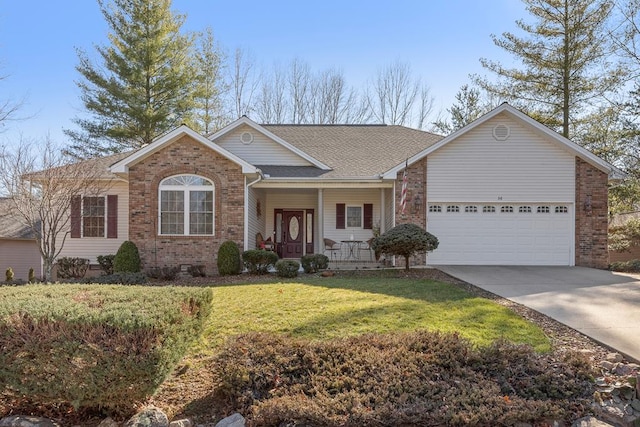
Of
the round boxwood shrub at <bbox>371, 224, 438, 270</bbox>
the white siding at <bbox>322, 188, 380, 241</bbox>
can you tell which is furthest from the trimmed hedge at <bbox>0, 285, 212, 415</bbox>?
the white siding at <bbox>322, 188, 380, 241</bbox>

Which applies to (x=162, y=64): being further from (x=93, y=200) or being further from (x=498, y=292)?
(x=498, y=292)

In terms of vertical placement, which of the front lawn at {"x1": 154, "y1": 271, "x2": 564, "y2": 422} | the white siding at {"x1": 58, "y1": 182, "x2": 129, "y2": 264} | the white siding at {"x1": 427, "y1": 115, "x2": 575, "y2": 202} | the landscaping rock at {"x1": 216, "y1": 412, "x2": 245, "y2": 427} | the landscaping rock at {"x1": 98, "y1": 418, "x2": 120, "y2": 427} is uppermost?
the white siding at {"x1": 427, "y1": 115, "x2": 575, "y2": 202}

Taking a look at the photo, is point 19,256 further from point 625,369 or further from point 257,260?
point 625,369

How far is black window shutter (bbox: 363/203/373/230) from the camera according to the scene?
16.7 m

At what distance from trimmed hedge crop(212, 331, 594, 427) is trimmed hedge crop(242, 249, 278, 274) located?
776 centimetres

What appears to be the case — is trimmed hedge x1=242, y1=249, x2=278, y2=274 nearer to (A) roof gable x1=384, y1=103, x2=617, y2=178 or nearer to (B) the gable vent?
(A) roof gable x1=384, y1=103, x2=617, y2=178

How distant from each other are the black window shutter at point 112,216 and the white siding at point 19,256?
966 cm

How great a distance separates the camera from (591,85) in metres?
19.9

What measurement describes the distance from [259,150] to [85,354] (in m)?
13.0

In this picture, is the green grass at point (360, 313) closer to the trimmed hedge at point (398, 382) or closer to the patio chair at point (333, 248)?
the trimmed hedge at point (398, 382)

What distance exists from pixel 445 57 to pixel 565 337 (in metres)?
12.9

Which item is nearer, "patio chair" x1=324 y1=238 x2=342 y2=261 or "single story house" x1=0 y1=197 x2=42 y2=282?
"patio chair" x1=324 y1=238 x2=342 y2=261

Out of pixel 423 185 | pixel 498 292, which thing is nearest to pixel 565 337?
pixel 498 292

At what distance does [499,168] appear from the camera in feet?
46.5
